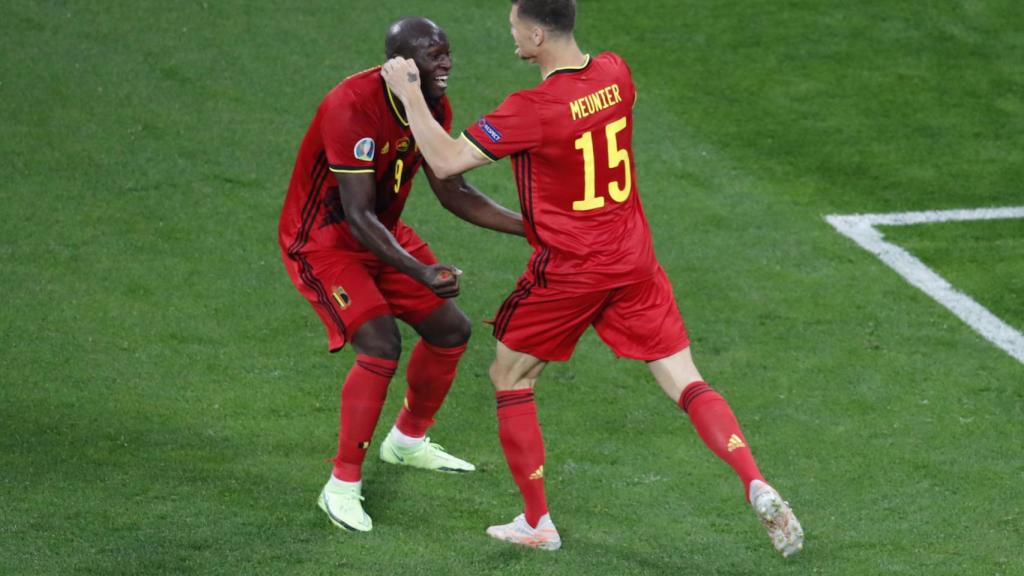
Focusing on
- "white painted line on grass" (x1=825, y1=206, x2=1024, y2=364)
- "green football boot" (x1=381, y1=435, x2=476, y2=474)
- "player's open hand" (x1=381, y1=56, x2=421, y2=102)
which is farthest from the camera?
"white painted line on grass" (x1=825, y1=206, x2=1024, y2=364)

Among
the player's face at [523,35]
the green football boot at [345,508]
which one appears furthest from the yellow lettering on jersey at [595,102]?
the green football boot at [345,508]

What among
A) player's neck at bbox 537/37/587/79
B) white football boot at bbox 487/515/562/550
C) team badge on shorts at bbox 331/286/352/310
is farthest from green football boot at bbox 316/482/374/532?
player's neck at bbox 537/37/587/79

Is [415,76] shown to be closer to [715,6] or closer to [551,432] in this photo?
[551,432]

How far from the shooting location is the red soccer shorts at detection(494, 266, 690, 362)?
6.05 metres

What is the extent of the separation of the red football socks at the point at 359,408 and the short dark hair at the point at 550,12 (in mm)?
1641

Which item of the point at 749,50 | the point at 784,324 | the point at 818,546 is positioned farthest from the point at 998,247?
the point at 818,546

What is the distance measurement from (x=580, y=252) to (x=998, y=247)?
511 centimetres

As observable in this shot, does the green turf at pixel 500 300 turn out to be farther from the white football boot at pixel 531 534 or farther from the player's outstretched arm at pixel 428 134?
the player's outstretched arm at pixel 428 134

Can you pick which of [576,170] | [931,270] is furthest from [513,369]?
[931,270]

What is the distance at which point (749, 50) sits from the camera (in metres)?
13.0

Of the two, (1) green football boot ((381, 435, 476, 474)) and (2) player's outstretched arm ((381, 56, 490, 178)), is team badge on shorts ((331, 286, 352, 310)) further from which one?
(1) green football boot ((381, 435, 476, 474))

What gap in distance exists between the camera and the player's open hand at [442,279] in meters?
6.02

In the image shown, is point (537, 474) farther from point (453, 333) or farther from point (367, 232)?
point (367, 232)

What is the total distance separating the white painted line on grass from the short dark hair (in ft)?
13.4
